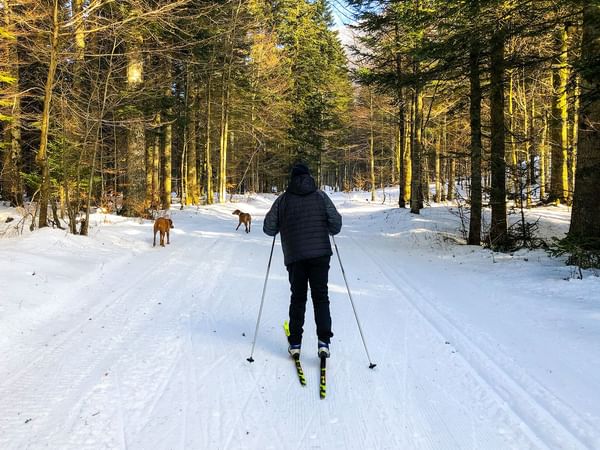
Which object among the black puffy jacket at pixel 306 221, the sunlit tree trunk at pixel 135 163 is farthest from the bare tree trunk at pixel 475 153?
the sunlit tree trunk at pixel 135 163

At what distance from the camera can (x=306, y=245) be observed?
4.54m

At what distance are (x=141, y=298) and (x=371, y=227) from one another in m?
13.1

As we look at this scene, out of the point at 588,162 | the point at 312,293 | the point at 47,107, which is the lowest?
the point at 312,293

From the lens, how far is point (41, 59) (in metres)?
10.5

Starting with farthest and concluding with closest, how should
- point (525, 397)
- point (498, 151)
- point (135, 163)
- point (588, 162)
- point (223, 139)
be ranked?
point (223, 139), point (135, 163), point (498, 151), point (588, 162), point (525, 397)

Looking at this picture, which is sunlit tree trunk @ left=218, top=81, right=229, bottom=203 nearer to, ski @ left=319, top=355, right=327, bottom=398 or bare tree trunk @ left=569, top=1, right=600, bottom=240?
bare tree trunk @ left=569, top=1, right=600, bottom=240

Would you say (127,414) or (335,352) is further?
(335,352)

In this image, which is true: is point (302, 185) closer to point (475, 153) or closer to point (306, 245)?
point (306, 245)

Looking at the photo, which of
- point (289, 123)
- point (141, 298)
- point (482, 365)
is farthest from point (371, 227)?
point (289, 123)

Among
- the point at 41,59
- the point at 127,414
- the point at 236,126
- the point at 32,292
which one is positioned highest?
the point at 236,126

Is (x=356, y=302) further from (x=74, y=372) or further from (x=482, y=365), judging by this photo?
(x=74, y=372)

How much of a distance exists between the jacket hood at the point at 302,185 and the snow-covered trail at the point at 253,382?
186 cm

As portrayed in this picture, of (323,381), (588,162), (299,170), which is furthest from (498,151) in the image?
(323,381)

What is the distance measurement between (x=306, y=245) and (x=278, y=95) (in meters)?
31.9
